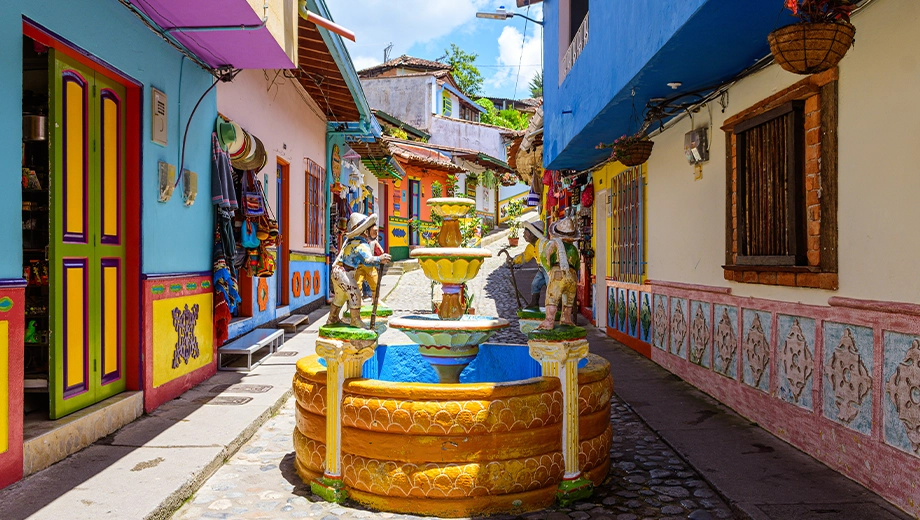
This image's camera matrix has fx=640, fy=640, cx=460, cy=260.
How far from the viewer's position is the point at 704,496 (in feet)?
13.4

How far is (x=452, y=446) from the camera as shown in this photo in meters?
3.76

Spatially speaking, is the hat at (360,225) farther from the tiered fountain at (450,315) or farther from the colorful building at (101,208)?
the colorful building at (101,208)

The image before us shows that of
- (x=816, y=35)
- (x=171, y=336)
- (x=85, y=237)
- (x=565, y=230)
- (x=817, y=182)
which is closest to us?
(x=816, y=35)

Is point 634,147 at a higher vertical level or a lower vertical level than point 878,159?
higher

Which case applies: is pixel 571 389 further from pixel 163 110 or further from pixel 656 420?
pixel 163 110

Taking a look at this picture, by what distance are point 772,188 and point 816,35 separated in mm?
2353

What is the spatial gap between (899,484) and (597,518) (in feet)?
5.84

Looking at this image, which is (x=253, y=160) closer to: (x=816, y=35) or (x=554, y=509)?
(x=554, y=509)

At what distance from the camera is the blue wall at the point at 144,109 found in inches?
151

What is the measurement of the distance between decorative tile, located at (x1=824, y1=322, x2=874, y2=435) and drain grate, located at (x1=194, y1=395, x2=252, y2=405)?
16.1 feet

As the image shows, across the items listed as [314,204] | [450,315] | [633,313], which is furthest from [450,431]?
[314,204]

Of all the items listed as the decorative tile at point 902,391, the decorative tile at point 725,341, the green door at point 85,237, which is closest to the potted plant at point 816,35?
the decorative tile at point 902,391

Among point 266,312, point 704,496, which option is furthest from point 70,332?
point 266,312

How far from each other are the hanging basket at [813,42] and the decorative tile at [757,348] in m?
2.64
